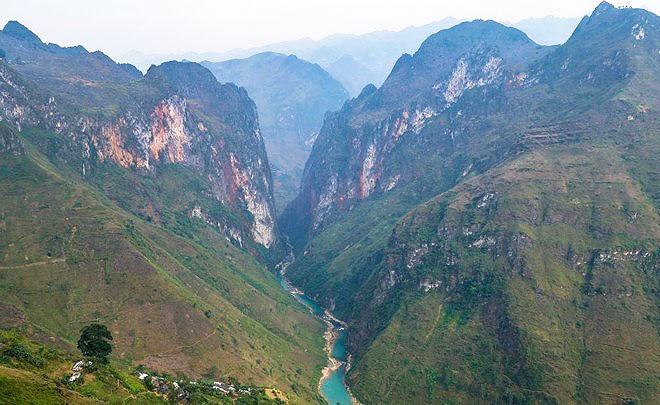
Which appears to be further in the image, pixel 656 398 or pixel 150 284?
pixel 150 284

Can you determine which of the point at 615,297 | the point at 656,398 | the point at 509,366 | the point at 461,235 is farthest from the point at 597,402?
the point at 461,235

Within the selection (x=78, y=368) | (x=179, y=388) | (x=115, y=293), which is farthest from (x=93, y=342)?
(x=115, y=293)

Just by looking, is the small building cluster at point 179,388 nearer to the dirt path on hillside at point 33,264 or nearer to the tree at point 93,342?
the tree at point 93,342

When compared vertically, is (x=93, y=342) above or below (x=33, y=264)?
below

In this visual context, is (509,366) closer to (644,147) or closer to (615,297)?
(615,297)

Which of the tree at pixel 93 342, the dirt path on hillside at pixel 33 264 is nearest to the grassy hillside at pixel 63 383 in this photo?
the tree at pixel 93 342

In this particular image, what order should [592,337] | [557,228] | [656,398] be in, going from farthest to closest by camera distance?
[557,228]
[592,337]
[656,398]

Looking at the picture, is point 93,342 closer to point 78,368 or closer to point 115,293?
point 78,368

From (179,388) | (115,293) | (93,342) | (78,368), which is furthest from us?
(115,293)

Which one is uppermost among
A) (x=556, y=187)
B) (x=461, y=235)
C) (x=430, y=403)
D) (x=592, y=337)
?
(x=556, y=187)
